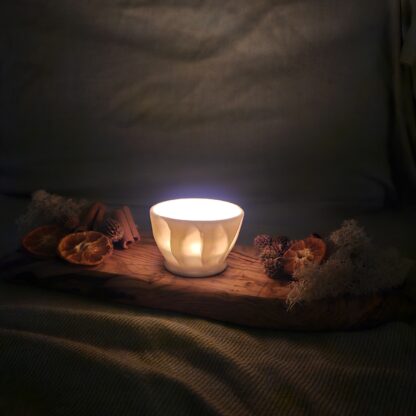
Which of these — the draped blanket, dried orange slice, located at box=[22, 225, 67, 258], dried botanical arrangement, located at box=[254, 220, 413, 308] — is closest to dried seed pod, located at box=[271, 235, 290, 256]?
dried botanical arrangement, located at box=[254, 220, 413, 308]

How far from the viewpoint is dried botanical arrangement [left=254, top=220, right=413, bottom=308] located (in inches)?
32.9

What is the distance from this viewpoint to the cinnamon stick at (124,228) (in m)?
1.04

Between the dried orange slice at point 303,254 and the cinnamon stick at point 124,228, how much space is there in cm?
30

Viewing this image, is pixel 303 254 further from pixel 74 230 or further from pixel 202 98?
pixel 202 98

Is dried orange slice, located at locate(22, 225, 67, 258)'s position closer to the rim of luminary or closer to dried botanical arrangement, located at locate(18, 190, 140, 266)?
dried botanical arrangement, located at locate(18, 190, 140, 266)

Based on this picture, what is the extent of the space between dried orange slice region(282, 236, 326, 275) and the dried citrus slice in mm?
312

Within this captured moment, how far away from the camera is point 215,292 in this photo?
872 millimetres

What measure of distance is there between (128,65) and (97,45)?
9cm

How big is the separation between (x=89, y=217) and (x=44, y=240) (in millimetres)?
94

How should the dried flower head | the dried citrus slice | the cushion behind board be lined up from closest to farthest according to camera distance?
the dried flower head
the dried citrus slice
the cushion behind board

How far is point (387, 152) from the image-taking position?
1.40 m

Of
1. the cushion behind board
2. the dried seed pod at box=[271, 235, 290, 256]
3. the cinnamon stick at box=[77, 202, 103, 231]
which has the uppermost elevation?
the cushion behind board


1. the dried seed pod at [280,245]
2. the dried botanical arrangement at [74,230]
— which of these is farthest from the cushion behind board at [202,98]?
the dried seed pod at [280,245]

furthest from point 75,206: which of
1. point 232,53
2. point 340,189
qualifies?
point 340,189
